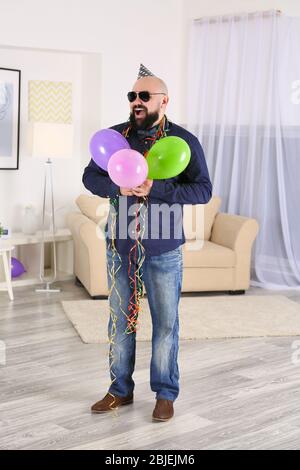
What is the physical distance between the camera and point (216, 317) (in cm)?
555

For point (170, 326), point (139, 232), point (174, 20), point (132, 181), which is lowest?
point (170, 326)

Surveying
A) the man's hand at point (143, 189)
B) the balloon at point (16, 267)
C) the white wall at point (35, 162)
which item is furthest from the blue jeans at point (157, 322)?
the white wall at point (35, 162)

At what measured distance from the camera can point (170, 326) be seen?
3.44 meters

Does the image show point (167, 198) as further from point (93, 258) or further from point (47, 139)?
point (47, 139)

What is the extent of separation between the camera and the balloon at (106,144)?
3.29 m

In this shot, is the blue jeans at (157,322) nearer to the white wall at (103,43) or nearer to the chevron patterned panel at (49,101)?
the white wall at (103,43)

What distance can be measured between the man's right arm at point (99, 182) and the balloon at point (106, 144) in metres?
0.10

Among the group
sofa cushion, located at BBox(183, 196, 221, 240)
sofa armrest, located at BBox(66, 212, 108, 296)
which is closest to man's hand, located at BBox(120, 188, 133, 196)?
sofa armrest, located at BBox(66, 212, 108, 296)

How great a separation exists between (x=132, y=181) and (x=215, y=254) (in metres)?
3.26

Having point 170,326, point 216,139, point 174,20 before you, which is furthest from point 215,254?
point 170,326

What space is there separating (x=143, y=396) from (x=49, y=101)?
384 centimetres
